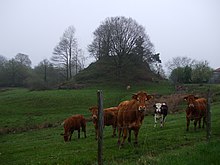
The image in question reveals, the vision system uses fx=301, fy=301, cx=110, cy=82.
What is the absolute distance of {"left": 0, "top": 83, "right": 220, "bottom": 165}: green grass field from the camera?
10.7 metres

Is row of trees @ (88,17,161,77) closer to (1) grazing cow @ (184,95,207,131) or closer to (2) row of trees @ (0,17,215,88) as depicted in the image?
(2) row of trees @ (0,17,215,88)

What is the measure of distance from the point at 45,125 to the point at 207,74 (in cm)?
7430

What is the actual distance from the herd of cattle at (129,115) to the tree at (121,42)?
54384 millimetres

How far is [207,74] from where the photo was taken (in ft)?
318

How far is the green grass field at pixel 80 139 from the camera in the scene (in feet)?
35.0

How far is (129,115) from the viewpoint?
1381 cm

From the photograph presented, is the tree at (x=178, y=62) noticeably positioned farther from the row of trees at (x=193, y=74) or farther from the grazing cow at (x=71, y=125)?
the grazing cow at (x=71, y=125)

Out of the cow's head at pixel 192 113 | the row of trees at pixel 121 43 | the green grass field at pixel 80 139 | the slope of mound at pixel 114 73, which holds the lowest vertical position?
the green grass field at pixel 80 139

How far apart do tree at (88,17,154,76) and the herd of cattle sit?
54384mm

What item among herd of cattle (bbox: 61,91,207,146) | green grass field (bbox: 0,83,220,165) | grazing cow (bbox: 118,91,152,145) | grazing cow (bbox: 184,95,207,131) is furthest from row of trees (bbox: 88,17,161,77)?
grazing cow (bbox: 118,91,152,145)

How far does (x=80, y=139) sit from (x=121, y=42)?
59159 millimetres

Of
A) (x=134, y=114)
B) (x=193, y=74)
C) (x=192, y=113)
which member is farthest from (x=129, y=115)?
(x=193, y=74)

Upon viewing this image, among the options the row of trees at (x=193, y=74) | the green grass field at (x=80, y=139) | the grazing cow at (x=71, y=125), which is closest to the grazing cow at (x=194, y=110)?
the green grass field at (x=80, y=139)

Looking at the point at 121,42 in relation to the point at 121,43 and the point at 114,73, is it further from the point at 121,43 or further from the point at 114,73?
the point at 114,73
